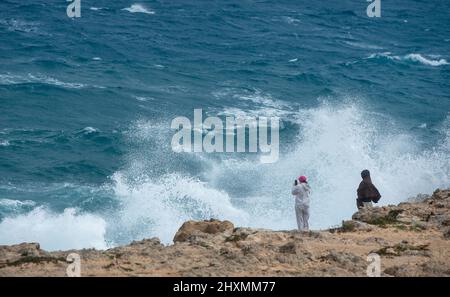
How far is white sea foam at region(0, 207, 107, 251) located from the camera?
2152cm

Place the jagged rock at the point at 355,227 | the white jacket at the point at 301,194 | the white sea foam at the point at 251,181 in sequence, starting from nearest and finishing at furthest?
the jagged rock at the point at 355,227 → the white jacket at the point at 301,194 → the white sea foam at the point at 251,181

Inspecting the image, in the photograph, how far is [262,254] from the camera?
12820mm

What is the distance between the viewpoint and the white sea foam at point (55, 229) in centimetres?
2152

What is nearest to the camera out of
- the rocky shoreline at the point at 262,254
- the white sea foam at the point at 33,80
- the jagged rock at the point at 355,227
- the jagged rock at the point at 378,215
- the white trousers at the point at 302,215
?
the rocky shoreline at the point at 262,254

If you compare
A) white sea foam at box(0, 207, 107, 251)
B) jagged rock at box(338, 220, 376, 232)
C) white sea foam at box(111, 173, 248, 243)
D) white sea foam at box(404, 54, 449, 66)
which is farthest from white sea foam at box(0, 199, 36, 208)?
white sea foam at box(404, 54, 449, 66)

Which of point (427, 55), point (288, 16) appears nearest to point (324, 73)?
point (427, 55)

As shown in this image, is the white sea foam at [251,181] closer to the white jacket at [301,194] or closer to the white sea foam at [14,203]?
the white sea foam at [14,203]

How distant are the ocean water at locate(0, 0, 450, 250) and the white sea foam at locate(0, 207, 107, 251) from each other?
0.05 m

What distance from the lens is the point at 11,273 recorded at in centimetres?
1209

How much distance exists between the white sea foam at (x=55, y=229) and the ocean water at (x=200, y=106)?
55 mm

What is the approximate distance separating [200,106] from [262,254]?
2139 centimetres

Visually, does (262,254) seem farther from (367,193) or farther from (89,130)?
(89,130)

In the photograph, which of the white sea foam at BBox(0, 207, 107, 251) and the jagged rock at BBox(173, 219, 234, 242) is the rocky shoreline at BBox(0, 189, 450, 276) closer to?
the jagged rock at BBox(173, 219, 234, 242)

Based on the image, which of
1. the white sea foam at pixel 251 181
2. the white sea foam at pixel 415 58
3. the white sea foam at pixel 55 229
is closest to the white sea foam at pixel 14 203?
the white sea foam at pixel 55 229
